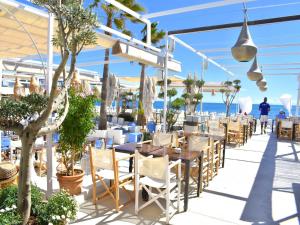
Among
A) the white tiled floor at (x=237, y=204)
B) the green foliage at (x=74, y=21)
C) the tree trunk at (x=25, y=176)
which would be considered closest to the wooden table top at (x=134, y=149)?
the white tiled floor at (x=237, y=204)

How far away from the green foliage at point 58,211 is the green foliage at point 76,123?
1.03 meters

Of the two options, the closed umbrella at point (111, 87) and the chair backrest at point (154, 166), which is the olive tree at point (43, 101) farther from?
the closed umbrella at point (111, 87)

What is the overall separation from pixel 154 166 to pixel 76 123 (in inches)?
47.9

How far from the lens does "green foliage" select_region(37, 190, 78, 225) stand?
2.48 m

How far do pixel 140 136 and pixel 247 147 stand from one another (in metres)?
3.91

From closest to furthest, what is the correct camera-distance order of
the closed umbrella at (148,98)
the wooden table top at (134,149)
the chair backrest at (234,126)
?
1. the wooden table top at (134,149)
2. the closed umbrella at (148,98)
3. the chair backrest at (234,126)

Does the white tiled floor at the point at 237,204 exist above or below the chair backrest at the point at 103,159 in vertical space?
below

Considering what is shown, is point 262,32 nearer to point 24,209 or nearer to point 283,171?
point 283,171

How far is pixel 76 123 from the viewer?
354 cm

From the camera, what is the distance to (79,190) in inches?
148

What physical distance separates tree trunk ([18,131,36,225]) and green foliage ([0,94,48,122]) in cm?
17

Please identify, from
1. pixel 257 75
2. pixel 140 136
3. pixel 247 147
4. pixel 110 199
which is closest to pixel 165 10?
pixel 257 75

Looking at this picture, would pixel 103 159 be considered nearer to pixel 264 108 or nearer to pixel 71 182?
pixel 71 182

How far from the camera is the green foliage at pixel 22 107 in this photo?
2.12m
